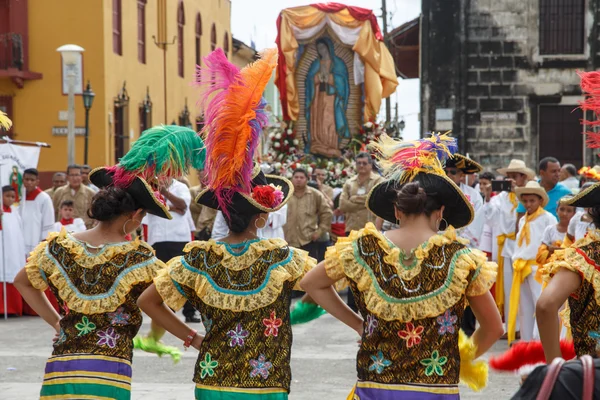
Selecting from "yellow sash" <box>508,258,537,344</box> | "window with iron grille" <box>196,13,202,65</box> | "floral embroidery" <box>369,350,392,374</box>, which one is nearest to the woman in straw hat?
"yellow sash" <box>508,258,537,344</box>

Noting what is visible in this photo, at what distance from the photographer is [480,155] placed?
2280 cm

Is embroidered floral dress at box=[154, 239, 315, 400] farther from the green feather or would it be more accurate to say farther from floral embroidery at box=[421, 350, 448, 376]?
floral embroidery at box=[421, 350, 448, 376]

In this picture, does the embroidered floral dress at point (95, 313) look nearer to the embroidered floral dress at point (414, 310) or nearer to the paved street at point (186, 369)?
the embroidered floral dress at point (414, 310)

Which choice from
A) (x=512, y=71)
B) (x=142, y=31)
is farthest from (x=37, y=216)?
(x=142, y=31)

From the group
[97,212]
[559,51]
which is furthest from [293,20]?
[97,212]

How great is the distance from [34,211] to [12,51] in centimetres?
1229

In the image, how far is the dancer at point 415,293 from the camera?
14.5 ft

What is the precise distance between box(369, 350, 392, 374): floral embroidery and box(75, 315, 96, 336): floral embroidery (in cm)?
146

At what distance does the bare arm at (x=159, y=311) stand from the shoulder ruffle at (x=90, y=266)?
160mm

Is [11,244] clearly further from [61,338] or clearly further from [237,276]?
[237,276]

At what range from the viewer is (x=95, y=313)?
5164mm

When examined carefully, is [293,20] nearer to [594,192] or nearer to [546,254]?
[546,254]

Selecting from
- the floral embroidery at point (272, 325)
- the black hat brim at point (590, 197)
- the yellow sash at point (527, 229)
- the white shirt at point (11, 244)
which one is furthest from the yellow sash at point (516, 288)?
the white shirt at point (11, 244)

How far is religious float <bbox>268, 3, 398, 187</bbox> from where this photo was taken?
2231 centimetres
